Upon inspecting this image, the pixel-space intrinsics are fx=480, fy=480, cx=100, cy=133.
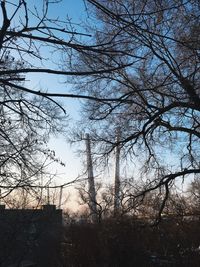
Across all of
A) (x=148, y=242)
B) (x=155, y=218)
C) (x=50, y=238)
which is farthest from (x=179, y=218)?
(x=50, y=238)

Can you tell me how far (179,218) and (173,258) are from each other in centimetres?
219

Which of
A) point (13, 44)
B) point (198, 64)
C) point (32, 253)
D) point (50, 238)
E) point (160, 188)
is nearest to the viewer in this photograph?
point (13, 44)

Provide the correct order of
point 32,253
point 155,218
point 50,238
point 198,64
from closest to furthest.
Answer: point 32,253 < point 50,238 < point 198,64 < point 155,218

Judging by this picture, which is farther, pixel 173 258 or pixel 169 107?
pixel 169 107

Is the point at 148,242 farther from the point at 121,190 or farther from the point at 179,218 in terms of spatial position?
the point at 121,190

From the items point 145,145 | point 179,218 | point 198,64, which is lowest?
point 179,218

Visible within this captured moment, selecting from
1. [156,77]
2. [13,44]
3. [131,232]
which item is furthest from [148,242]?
[13,44]

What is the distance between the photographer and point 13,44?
507 cm

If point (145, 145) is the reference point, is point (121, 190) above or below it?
below

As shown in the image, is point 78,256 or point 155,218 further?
point 155,218

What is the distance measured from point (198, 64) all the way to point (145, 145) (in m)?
3.90

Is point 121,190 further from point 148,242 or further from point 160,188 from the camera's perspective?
point 148,242

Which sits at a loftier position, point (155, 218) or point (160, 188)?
point (160, 188)

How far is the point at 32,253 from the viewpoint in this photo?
12234 millimetres
